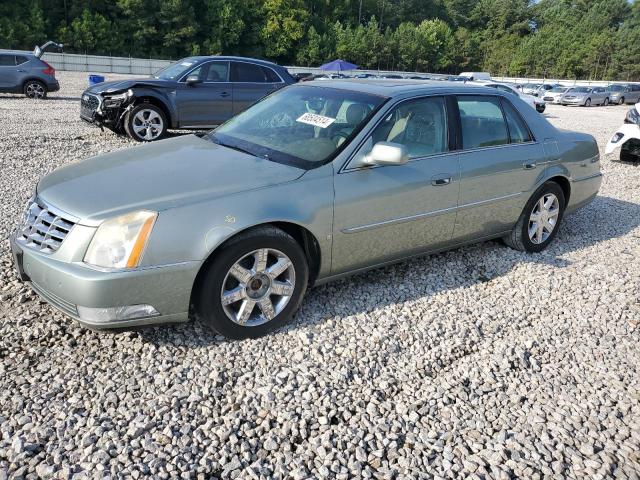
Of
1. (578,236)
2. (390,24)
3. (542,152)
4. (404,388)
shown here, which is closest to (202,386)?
(404,388)

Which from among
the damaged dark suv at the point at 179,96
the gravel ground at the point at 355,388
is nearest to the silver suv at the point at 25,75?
the damaged dark suv at the point at 179,96

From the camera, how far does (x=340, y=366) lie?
322 centimetres

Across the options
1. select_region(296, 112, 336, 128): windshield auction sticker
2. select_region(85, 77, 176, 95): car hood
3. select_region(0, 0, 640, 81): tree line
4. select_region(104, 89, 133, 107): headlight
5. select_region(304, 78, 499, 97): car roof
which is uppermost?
select_region(0, 0, 640, 81): tree line

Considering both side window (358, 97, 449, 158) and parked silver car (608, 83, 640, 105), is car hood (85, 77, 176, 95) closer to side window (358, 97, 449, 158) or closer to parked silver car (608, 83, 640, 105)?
side window (358, 97, 449, 158)

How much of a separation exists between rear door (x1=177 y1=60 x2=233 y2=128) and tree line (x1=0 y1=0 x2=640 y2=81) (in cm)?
5255

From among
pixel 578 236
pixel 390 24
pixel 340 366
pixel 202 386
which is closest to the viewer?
pixel 202 386

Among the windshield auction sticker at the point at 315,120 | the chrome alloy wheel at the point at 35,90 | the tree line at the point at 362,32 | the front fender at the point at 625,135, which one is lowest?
the chrome alloy wheel at the point at 35,90

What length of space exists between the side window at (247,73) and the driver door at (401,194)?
7328mm

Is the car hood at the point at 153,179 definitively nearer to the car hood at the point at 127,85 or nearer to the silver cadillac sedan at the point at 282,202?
the silver cadillac sedan at the point at 282,202

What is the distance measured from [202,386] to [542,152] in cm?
367

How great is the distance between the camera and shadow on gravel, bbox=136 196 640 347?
349 cm

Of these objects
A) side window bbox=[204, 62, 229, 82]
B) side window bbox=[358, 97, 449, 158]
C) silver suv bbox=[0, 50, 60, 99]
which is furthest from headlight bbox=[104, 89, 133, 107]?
silver suv bbox=[0, 50, 60, 99]

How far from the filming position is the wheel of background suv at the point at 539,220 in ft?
16.6

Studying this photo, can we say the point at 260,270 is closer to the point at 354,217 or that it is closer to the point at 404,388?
the point at 354,217
